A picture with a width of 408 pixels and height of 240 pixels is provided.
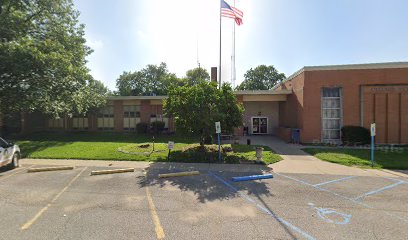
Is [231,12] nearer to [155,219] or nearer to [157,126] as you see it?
[157,126]

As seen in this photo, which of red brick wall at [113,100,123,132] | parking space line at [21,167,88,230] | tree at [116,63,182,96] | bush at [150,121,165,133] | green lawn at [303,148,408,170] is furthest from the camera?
tree at [116,63,182,96]

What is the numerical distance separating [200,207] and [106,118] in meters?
24.6

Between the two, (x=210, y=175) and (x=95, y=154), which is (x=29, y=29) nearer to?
(x=95, y=154)

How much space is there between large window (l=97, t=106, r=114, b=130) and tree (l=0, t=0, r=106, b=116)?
6.66 metres

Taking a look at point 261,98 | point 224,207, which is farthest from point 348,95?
point 224,207

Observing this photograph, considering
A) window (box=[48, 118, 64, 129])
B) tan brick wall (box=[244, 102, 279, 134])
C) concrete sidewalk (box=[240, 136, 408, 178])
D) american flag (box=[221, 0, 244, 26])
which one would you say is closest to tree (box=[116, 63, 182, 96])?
window (box=[48, 118, 64, 129])

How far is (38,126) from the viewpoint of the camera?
28844mm

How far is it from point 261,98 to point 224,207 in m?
19.3

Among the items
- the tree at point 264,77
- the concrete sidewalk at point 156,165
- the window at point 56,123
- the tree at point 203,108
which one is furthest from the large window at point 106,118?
Answer: the tree at point 264,77

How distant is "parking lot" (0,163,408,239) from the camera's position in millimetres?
4859

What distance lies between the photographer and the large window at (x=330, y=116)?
62.9 feet

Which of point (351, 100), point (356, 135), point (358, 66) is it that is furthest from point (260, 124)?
point (358, 66)

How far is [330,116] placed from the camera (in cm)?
1930

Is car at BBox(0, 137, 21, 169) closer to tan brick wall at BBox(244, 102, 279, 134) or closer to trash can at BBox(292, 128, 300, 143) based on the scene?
trash can at BBox(292, 128, 300, 143)
